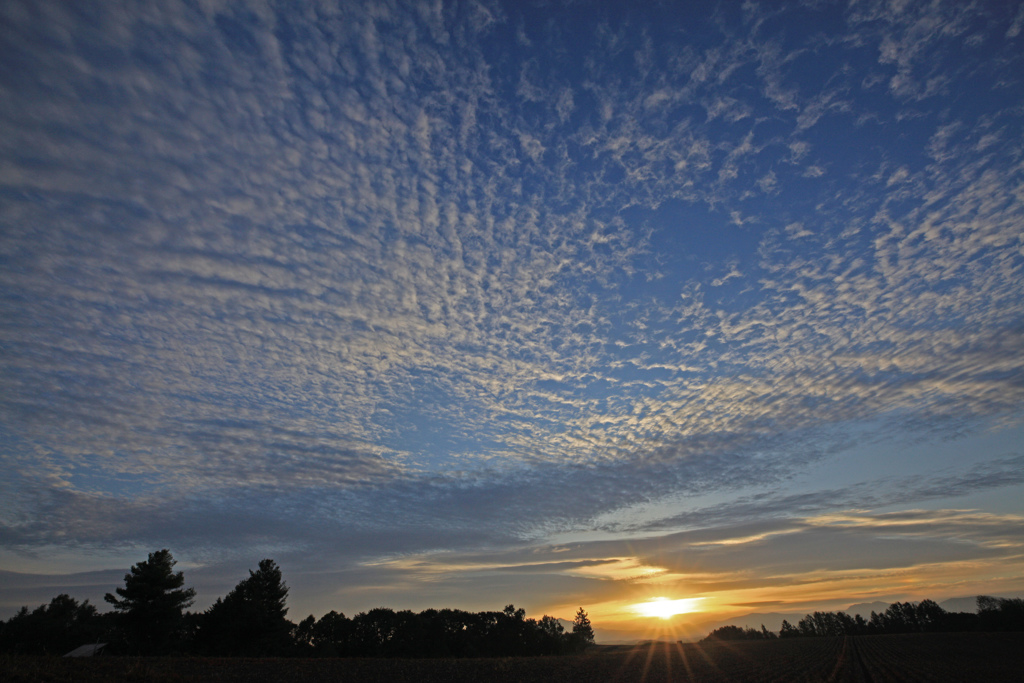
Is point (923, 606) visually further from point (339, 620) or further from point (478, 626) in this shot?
Answer: point (339, 620)

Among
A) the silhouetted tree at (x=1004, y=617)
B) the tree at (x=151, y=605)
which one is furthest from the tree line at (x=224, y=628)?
the silhouetted tree at (x=1004, y=617)

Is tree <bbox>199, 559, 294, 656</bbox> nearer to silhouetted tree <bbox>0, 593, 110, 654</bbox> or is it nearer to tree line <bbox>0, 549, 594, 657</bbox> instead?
tree line <bbox>0, 549, 594, 657</bbox>

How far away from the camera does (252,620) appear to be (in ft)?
225

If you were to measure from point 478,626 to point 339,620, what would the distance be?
37.6 meters

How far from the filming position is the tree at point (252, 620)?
6769 centimetres

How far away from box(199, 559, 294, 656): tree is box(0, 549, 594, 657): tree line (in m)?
0.13

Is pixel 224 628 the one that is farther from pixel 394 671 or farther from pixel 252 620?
pixel 394 671

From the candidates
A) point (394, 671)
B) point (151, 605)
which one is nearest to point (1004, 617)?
point (394, 671)

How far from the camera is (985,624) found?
529 ft

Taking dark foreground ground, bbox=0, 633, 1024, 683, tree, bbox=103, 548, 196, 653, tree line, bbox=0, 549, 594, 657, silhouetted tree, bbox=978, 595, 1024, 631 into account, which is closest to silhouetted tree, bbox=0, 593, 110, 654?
tree line, bbox=0, 549, 594, 657

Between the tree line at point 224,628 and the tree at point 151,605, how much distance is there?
106 mm

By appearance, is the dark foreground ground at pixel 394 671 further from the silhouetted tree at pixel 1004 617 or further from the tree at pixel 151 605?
the silhouetted tree at pixel 1004 617

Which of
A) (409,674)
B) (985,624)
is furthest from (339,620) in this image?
(985,624)

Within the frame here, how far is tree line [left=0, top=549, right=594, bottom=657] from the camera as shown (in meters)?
58.2
